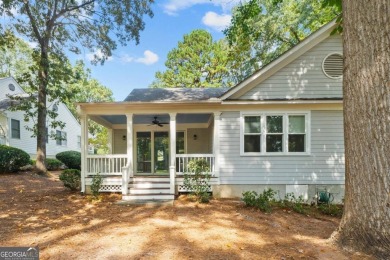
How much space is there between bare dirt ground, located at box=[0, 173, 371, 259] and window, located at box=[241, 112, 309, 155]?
2206mm

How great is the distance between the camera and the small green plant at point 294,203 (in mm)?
7028

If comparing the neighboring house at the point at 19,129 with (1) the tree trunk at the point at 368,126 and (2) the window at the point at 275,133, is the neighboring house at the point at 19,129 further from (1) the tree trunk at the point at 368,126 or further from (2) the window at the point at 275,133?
(1) the tree trunk at the point at 368,126

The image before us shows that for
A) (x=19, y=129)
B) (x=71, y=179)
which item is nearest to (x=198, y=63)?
(x=19, y=129)

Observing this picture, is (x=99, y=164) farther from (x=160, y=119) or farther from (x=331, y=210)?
(x=331, y=210)

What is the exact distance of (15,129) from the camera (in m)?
17.4

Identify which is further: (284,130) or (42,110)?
(42,110)

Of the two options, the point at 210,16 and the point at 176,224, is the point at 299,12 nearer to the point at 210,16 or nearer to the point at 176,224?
the point at 210,16

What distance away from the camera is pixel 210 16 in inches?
664

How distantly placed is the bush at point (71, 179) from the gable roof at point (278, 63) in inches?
243

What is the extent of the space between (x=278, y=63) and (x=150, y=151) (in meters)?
7.02

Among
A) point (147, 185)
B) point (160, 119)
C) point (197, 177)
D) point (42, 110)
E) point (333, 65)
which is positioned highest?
point (333, 65)

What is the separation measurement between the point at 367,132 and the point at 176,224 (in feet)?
13.5

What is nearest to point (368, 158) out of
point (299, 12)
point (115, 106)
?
point (115, 106)

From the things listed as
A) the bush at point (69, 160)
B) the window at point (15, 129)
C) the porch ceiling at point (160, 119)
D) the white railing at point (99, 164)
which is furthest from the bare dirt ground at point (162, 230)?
the window at point (15, 129)
